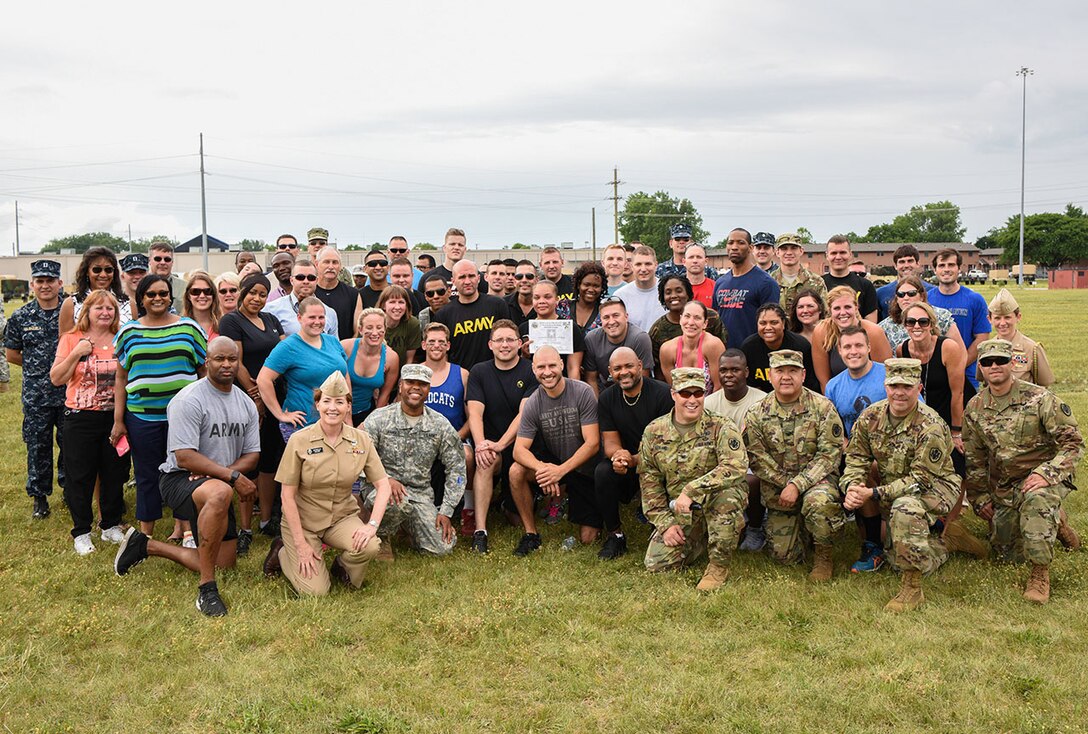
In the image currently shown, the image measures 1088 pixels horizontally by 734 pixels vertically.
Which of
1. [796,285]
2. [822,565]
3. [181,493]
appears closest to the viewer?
[181,493]

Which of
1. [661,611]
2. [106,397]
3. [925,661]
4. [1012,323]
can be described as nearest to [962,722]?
[925,661]

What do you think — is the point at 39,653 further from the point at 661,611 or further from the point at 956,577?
the point at 956,577

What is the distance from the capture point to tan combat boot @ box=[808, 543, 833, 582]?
649 cm

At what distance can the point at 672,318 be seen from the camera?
814 centimetres

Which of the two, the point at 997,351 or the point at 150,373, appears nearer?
the point at 997,351

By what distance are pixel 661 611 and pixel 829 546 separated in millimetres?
1517

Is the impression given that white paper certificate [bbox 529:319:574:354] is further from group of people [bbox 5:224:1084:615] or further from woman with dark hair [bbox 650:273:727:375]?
woman with dark hair [bbox 650:273:727:375]

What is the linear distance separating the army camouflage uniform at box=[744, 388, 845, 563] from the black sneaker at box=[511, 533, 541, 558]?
1.94 m

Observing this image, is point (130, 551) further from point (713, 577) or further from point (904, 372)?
point (904, 372)

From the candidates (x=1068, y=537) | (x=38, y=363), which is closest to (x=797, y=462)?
(x=1068, y=537)

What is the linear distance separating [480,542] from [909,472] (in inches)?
138

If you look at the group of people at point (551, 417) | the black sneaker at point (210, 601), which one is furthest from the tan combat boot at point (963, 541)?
the black sneaker at point (210, 601)

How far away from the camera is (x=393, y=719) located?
456 cm

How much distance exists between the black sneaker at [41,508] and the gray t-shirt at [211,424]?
8.06 ft
